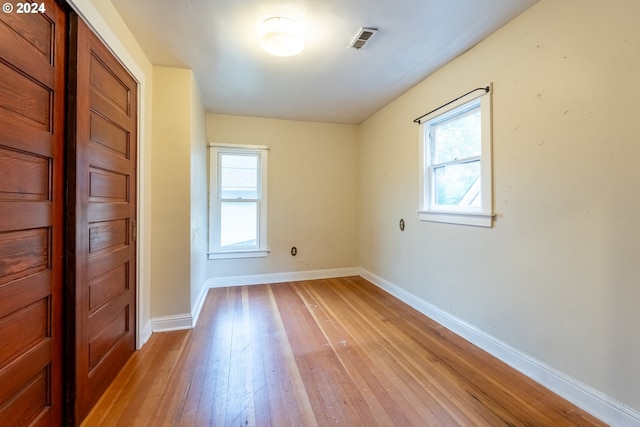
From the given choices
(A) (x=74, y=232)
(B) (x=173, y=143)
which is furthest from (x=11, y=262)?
(B) (x=173, y=143)

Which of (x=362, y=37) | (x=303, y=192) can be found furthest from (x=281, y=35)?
(x=303, y=192)

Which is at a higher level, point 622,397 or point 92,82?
point 92,82

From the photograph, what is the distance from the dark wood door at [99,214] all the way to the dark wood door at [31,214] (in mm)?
64

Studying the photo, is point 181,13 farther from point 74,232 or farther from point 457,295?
point 457,295

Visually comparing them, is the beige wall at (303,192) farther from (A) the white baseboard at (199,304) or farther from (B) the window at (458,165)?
(B) the window at (458,165)

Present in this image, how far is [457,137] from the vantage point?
261cm

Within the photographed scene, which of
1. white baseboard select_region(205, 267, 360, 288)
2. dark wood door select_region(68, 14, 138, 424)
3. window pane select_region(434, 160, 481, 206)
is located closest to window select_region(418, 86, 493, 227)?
window pane select_region(434, 160, 481, 206)

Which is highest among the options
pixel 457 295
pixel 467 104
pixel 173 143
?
pixel 467 104

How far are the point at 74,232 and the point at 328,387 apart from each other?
1704 millimetres

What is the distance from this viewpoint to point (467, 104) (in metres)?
2.39

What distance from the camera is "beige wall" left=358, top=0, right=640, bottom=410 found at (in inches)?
56.3

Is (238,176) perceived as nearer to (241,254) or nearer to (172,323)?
(241,254)

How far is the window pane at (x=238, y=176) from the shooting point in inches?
159

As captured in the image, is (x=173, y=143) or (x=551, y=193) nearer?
(x=551, y=193)
